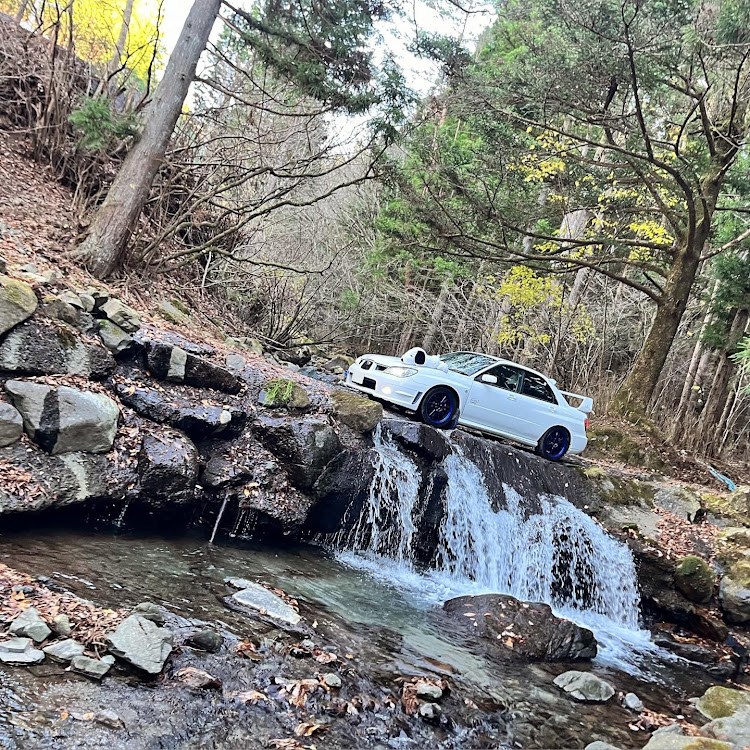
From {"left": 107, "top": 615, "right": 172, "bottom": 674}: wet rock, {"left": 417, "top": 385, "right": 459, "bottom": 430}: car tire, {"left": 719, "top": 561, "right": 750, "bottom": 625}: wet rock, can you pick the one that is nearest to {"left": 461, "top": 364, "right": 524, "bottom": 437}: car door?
{"left": 417, "top": 385, "right": 459, "bottom": 430}: car tire

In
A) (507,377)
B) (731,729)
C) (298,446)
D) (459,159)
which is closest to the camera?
(731,729)

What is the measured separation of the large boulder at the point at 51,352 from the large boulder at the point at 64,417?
0.27 m

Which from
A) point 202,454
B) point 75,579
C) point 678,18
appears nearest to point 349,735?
point 75,579

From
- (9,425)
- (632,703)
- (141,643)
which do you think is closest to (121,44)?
(9,425)

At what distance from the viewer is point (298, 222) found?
74.1 ft

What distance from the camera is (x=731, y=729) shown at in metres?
5.11

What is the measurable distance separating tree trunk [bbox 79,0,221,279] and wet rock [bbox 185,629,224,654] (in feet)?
25.3

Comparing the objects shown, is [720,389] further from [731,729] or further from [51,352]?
[51,352]

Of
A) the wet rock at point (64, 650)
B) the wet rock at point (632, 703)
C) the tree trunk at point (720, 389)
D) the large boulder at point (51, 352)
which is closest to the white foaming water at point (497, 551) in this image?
the wet rock at point (632, 703)

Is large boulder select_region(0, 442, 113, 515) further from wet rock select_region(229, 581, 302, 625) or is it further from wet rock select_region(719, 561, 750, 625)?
wet rock select_region(719, 561, 750, 625)

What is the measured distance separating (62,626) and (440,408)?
705 cm

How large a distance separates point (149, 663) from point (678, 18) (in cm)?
1369

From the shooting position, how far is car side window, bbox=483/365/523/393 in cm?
1086

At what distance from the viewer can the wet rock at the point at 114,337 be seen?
738 cm
